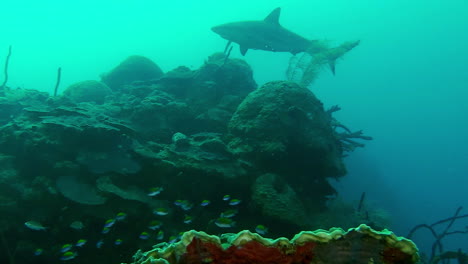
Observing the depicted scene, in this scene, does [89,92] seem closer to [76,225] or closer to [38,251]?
[76,225]

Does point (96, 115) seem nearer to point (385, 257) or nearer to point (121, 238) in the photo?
point (121, 238)

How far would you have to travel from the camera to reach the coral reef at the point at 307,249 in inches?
81.5

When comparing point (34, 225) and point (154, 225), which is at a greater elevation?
point (154, 225)

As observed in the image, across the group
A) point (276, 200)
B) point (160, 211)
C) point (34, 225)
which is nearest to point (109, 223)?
point (160, 211)

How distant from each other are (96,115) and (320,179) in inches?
230

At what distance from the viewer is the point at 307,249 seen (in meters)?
2.14

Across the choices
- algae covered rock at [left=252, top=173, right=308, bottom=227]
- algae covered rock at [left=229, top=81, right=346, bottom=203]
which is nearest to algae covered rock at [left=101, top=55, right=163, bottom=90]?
algae covered rock at [left=229, top=81, right=346, bottom=203]

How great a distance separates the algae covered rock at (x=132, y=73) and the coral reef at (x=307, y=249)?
41.5 feet

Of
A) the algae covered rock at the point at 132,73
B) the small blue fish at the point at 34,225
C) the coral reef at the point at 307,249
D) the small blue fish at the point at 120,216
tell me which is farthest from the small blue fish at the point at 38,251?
the algae covered rock at the point at 132,73

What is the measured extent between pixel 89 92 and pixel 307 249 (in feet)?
39.2

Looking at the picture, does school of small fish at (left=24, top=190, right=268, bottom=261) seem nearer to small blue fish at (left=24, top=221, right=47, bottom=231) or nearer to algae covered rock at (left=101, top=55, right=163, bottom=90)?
small blue fish at (left=24, top=221, right=47, bottom=231)

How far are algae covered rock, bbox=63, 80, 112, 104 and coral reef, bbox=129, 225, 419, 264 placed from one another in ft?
36.3

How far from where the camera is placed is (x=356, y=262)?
2.04m

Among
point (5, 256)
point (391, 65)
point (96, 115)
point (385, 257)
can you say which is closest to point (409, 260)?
point (385, 257)
